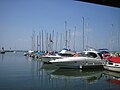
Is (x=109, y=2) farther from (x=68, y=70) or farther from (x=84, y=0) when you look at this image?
(x=68, y=70)

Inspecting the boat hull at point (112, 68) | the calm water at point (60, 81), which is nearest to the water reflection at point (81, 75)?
the calm water at point (60, 81)

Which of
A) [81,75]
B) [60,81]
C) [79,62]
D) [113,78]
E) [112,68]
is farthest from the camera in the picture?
[79,62]

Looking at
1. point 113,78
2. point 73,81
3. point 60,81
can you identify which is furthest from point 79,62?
point 60,81

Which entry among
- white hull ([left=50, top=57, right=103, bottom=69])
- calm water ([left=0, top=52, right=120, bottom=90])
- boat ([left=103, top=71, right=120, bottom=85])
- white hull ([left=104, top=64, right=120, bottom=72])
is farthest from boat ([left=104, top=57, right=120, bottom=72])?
white hull ([left=50, top=57, right=103, bottom=69])

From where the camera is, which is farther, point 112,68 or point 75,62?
point 75,62

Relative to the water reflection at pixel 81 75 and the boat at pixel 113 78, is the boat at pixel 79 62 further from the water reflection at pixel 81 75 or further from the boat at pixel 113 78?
the boat at pixel 113 78

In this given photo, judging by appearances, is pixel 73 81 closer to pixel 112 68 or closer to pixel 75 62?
pixel 112 68

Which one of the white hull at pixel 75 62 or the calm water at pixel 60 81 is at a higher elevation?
the white hull at pixel 75 62

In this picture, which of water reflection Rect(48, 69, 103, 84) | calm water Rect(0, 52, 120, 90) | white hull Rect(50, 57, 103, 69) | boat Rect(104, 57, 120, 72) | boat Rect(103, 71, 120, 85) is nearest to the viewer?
calm water Rect(0, 52, 120, 90)

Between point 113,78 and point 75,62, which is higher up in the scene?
point 75,62

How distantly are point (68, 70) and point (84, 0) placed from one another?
68.6 ft

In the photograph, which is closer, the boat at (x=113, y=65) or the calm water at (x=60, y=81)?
the calm water at (x=60, y=81)

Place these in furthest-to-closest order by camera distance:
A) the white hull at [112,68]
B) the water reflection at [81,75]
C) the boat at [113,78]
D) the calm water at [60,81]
A: 1. the white hull at [112,68]
2. the water reflection at [81,75]
3. the boat at [113,78]
4. the calm water at [60,81]

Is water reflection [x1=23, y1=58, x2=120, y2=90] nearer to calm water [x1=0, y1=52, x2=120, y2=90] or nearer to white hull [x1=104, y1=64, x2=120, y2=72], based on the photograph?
calm water [x1=0, y1=52, x2=120, y2=90]
